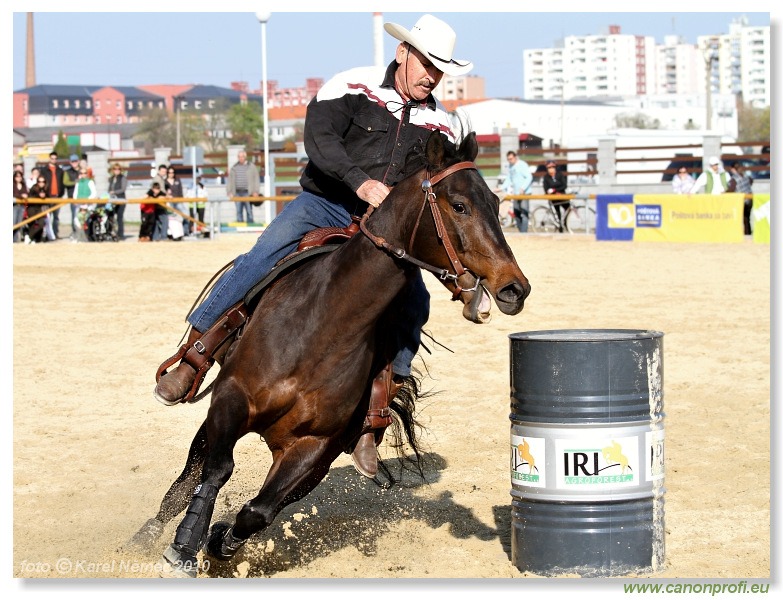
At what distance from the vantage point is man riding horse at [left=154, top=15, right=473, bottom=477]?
18.2 feet

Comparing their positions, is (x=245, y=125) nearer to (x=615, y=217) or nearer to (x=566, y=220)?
(x=566, y=220)

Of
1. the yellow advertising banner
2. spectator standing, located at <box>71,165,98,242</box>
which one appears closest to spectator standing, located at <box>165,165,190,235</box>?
spectator standing, located at <box>71,165,98,242</box>

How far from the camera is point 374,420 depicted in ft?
19.0

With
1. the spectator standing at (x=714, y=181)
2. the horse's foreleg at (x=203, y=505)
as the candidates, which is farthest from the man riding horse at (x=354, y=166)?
the spectator standing at (x=714, y=181)

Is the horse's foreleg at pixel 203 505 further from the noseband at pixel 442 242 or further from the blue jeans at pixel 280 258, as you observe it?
the noseband at pixel 442 242

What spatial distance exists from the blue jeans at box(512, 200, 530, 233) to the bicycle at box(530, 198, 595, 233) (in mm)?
768

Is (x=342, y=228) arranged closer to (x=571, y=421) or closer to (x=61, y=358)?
(x=571, y=421)

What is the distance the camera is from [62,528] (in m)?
6.58

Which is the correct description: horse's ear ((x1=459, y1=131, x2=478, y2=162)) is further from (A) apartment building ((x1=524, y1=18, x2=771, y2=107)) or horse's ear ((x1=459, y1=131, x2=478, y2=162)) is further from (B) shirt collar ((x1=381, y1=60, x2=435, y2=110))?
(A) apartment building ((x1=524, y1=18, x2=771, y2=107))

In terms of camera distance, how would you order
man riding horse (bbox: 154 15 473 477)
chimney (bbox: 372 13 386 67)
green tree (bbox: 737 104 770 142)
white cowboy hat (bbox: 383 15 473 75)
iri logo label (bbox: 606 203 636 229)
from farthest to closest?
green tree (bbox: 737 104 770 142), iri logo label (bbox: 606 203 636 229), chimney (bbox: 372 13 386 67), man riding horse (bbox: 154 15 473 477), white cowboy hat (bbox: 383 15 473 75)

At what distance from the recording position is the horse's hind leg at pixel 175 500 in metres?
6.28

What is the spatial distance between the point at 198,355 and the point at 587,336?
6.31ft

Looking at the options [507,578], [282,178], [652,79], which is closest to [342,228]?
[507,578]

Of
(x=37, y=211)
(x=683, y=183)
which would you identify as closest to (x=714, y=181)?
(x=683, y=183)
